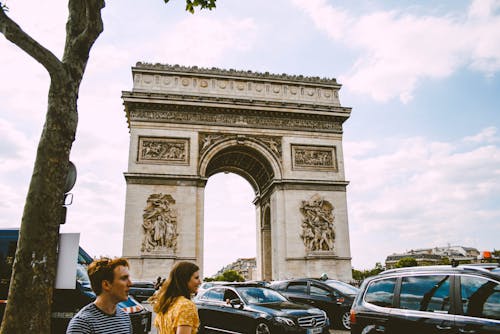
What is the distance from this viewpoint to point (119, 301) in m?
2.64

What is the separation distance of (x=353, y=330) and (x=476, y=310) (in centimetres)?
189

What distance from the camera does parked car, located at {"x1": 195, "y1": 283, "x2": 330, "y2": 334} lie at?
789cm

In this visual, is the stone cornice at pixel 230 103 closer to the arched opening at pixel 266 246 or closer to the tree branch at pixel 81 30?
the arched opening at pixel 266 246

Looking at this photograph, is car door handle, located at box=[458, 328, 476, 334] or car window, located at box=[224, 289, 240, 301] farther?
car window, located at box=[224, 289, 240, 301]

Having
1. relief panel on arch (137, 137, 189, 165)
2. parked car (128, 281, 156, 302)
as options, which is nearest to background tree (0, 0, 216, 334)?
parked car (128, 281, 156, 302)

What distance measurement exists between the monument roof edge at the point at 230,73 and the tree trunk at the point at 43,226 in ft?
69.0

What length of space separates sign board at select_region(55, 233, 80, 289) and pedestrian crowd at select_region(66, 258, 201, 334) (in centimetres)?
175

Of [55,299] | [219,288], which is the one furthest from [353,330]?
[55,299]

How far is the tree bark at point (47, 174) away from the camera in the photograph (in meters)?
3.93

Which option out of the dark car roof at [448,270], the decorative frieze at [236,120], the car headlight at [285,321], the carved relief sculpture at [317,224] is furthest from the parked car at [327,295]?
Result: the decorative frieze at [236,120]

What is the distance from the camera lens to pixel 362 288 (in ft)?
19.8

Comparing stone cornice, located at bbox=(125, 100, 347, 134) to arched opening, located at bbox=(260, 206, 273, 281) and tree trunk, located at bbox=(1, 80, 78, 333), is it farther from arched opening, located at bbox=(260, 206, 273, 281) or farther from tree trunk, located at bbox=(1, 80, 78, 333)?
tree trunk, located at bbox=(1, 80, 78, 333)

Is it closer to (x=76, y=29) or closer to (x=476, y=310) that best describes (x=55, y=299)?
(x=76, y=29)

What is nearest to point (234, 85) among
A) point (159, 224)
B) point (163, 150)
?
point (163, 150)
